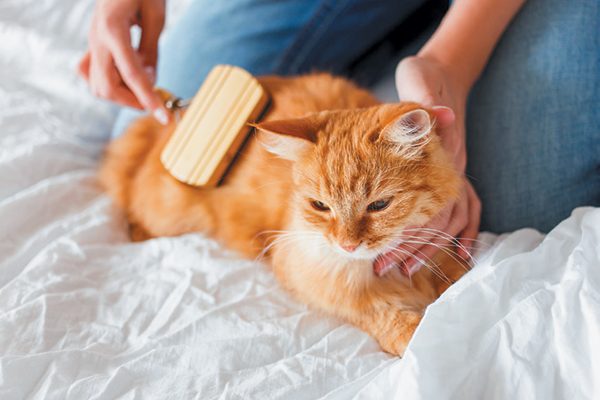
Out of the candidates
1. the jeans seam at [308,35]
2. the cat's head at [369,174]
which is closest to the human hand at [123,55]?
the jeans seam at [308,35]

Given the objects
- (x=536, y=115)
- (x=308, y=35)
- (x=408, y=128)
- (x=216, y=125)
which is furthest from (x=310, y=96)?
(x=536, y=115)

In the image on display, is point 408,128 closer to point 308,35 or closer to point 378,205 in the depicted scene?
point 378,205

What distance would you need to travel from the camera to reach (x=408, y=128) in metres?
0.98

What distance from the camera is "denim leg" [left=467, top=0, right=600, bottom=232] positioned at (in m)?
1.35

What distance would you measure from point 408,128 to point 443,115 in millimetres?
100

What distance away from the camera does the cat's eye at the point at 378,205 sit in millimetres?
1058

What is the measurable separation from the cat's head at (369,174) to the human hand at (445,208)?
0.14 feet

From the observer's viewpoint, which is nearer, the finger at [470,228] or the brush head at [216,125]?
the finger at [470,228]

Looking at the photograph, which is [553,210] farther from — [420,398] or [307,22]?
[307,22]

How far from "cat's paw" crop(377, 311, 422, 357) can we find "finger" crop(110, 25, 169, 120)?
91cm

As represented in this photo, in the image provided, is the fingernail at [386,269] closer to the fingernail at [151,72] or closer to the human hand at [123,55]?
the human hand at [123,55]

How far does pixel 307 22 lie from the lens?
5.41 ft

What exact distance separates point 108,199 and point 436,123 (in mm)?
994

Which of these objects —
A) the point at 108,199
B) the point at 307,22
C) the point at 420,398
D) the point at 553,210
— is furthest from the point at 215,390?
the point at 307,22
